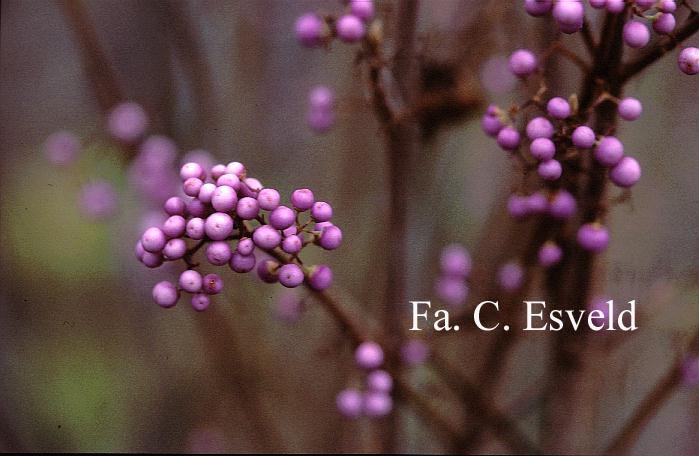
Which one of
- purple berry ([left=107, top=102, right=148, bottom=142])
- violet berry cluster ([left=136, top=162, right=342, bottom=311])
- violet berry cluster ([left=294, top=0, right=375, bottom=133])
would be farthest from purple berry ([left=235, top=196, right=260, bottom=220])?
purple berry ([left=107, top=102, right=148, bottom=142])

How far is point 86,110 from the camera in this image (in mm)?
906

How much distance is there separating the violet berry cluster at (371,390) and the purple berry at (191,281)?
0.19 meters

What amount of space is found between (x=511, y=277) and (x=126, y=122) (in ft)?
1.48

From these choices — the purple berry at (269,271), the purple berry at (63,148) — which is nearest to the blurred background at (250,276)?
the purple berry at (63,148)

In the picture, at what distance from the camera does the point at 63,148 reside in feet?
2.85

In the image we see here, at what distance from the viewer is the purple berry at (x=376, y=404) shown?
2.10 ft

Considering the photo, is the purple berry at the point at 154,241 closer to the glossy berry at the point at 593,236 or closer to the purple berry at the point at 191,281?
the purple berry at the point at 191,281

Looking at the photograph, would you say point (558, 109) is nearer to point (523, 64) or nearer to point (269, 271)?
point (523, 64)

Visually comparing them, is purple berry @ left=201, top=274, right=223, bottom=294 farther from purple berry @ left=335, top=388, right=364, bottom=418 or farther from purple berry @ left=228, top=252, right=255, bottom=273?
purple berry @ left=335, top=388, right=364, bottom=418

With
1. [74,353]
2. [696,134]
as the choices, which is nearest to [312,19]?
[696,134]

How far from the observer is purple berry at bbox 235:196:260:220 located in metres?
0.45

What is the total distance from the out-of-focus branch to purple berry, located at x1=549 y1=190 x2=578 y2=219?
0.19 metres

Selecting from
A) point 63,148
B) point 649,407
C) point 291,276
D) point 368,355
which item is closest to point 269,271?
point 291,276

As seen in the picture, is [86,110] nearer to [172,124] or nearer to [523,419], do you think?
[172,124]
